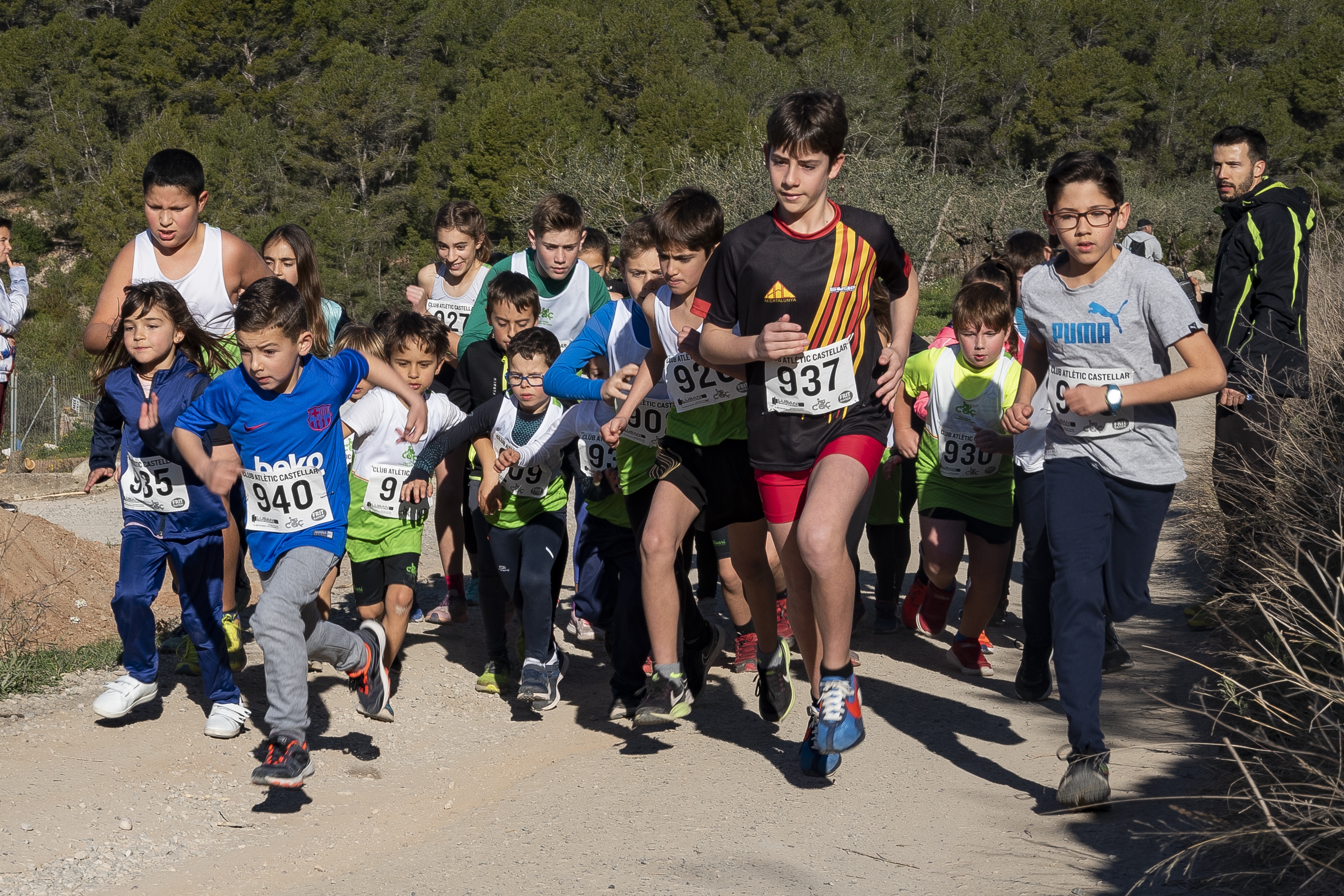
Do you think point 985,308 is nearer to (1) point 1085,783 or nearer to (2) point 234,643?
(1) point 1085,783

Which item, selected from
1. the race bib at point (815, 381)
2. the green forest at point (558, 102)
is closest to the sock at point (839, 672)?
the race bib at point (815, 381)

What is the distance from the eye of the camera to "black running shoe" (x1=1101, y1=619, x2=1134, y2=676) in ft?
19.9

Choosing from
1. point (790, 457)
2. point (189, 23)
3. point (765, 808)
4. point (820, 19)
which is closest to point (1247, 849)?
point (765, 808)

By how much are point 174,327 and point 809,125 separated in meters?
2.87

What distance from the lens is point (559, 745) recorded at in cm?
554

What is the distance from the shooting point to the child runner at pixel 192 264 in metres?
5.71

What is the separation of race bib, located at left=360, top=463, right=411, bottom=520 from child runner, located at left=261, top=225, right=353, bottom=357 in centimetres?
83

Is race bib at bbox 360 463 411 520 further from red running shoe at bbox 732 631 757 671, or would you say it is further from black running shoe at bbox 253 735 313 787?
red running shoe at bbox 732 631 757 671

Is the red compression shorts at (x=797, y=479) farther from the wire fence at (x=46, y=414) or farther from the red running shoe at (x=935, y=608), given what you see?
the wire fence at (x=46, y=414)

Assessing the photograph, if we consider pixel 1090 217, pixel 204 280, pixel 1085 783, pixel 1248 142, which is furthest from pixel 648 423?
pixel 1248 142

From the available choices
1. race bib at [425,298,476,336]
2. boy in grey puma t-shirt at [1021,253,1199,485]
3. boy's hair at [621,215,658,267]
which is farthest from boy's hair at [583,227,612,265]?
boy in grey puma t-shirt at [1021,253,1199,485]

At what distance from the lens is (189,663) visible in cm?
613

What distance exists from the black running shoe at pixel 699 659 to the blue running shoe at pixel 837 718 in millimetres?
1264

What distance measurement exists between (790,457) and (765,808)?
1297 millimetres
